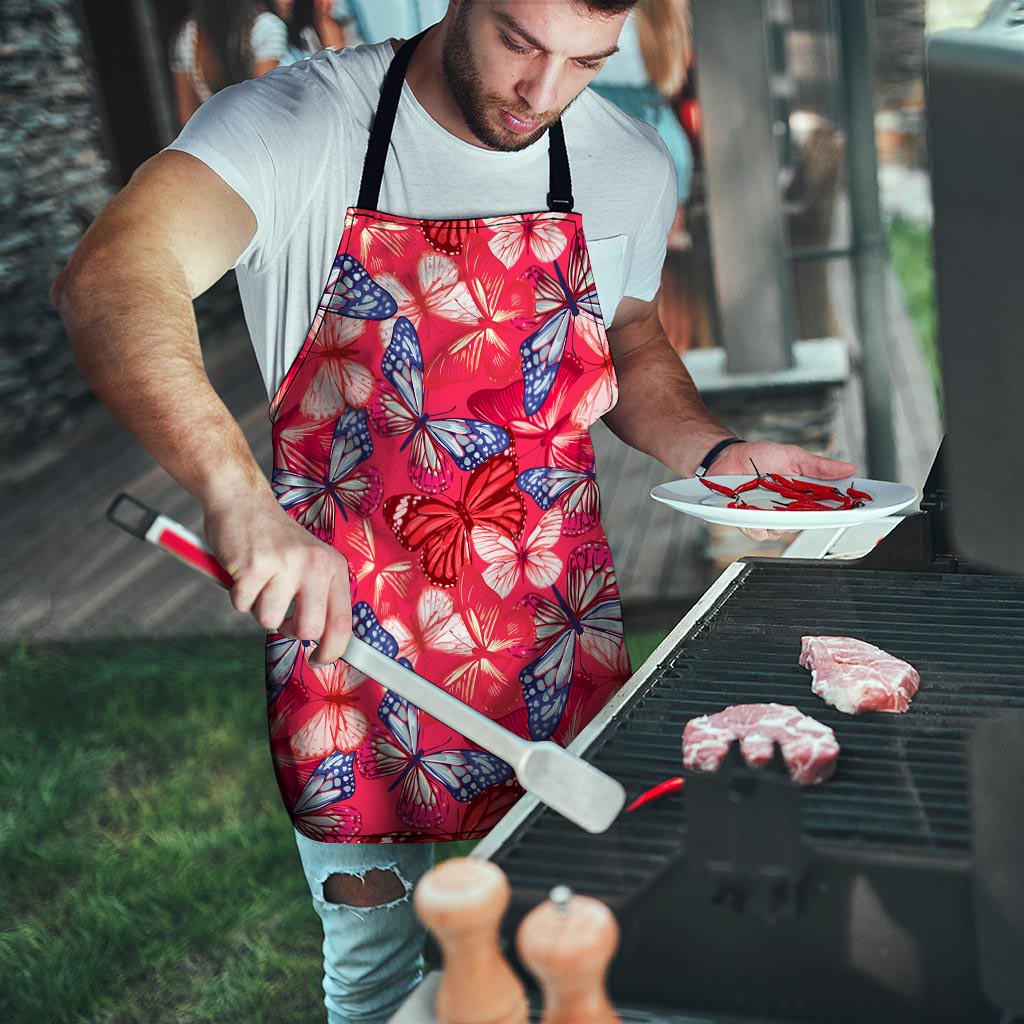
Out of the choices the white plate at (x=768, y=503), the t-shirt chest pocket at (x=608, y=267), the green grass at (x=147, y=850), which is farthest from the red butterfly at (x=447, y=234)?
the green grass at (x=147, y=850)

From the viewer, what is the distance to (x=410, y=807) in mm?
1763

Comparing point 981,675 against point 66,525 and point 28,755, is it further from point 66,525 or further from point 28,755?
point 66,525

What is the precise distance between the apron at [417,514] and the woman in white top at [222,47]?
4.66 meters

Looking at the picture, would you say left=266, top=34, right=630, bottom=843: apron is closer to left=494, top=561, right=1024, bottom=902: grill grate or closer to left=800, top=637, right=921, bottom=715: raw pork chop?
left=494, top=561, right=1024, bottom=902: grill grate

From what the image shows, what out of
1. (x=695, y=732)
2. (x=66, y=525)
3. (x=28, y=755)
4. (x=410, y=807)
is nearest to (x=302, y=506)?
(x=410, y=807)

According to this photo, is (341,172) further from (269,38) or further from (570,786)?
(269,38)

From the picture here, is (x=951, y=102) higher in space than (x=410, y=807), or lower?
higher

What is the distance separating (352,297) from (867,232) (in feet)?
10.1

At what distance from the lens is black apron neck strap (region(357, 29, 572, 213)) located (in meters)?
1.76

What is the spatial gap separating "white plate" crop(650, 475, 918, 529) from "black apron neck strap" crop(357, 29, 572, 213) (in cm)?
47

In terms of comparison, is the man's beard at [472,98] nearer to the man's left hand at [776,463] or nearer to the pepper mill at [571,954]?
the man's left hand at [776,463]

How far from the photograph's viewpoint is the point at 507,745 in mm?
1078

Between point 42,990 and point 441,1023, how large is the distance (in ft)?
7.69

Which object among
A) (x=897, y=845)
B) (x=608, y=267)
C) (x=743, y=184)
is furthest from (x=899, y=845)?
(x=743, y=184)
